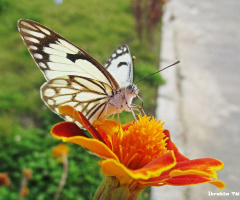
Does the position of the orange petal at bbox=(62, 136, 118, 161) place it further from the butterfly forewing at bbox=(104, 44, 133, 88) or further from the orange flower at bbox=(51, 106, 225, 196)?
the butterfly forewing at bbox=(104, 44, 133, 88)

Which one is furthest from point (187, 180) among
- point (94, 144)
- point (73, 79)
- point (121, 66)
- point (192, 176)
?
point (121, 66)

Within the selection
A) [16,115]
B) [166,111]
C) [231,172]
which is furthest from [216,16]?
[16,115]

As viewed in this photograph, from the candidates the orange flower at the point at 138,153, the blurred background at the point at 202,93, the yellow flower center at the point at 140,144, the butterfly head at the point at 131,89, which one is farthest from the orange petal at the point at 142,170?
the blurred background at the point at 202,93

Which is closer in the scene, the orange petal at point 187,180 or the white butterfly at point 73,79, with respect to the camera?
the orange petal at point 187,180

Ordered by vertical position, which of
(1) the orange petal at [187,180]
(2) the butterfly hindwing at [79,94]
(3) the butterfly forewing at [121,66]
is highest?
(3) the butterfly forewing at [121,66]

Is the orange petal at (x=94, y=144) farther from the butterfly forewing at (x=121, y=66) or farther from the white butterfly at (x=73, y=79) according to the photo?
the butterfly forewing at (x=121, y=66)
